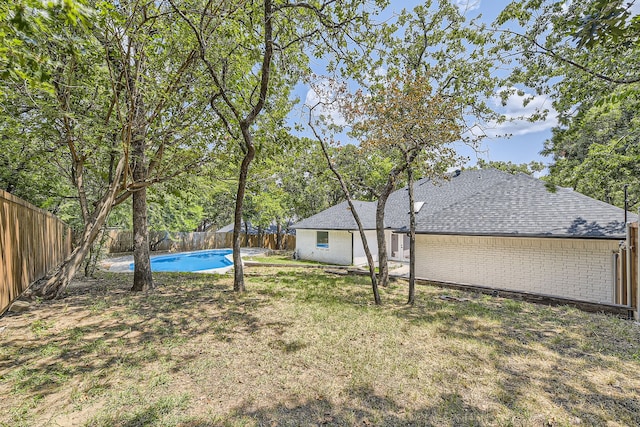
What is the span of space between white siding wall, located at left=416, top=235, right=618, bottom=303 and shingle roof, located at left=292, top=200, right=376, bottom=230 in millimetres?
6761

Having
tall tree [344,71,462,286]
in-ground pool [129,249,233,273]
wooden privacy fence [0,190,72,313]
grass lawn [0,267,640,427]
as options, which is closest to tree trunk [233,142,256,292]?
grass lawn [0,267,640,427]

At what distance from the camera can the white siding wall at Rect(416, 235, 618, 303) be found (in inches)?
340

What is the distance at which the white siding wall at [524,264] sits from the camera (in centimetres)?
864

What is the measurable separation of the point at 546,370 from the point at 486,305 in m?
4.22

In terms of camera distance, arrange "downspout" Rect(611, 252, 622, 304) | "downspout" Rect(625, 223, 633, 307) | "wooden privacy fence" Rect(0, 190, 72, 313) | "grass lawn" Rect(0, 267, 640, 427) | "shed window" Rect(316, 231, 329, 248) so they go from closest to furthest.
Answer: "grass lawn" Rect(0, 267, 640, 427) < "wooden privacy fence" Rect(0, 190, 72, 313) < "downspout" Rect(625, 223, 633, 307) < "downspout" Rect(611, 252, 622, 304) < "shed window" Rect(316, 231, 329, 248)

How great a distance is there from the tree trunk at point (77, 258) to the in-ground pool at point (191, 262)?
388 inches

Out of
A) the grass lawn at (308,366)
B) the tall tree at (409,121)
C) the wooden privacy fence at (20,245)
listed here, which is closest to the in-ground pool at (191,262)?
the wooden privacy fence at (20,245)

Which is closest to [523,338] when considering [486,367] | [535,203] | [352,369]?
[486,367]

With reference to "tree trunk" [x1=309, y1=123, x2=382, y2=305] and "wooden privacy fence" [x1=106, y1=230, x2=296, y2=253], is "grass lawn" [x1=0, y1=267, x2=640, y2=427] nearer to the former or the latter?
"tree trunk" [x1=309, y1=123, x2=382, y2=305]

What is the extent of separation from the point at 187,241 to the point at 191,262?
6.28 metres

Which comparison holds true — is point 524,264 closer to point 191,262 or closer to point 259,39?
point 259,39

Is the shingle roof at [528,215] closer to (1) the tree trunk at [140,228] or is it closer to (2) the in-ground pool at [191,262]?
(1) the tree trunk at [140,228]

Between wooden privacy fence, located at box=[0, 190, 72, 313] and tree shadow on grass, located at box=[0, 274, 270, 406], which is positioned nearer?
tree shadow on grass, located at box=[0, 274, 270, 406]

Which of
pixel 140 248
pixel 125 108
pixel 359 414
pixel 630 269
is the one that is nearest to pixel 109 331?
pixel 140 248
